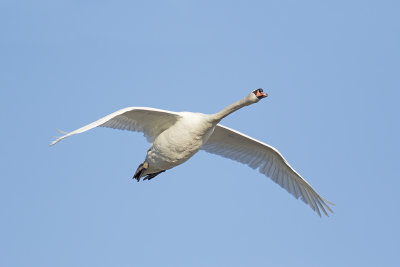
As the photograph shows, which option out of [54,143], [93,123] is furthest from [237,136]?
[54,143]

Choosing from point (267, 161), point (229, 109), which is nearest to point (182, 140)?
point (229, 109)

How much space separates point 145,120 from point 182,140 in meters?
1.29

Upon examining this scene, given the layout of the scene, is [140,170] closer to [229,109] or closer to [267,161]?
[229,109]

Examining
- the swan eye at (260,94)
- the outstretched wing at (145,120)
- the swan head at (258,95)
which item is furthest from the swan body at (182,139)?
the swan eye at (260,94)

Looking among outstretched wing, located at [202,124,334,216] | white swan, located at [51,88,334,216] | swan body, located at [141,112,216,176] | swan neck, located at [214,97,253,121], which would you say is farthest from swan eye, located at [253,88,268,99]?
outstretched wing, located at [202,124,334,216]

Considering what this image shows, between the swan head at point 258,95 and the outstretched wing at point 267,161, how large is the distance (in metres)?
2.67

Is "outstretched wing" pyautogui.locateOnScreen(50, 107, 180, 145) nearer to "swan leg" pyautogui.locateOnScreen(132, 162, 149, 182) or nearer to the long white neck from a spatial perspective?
"swan leg" pyautogui.locateOnScreen(132, 162, 149, 182)

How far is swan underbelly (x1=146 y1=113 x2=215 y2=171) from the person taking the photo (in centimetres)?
1553

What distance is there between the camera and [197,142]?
51.4 ft

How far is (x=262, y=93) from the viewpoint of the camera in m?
15.2

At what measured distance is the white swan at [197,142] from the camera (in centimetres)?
1552

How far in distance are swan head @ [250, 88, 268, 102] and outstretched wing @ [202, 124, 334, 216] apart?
2.67 m

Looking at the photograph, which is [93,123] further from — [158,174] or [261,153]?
[261,153]

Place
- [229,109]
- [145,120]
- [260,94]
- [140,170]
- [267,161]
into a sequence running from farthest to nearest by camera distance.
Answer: [267,161], [140,170], [145,120], [229,109], [260,94]
